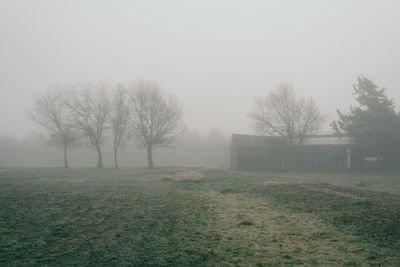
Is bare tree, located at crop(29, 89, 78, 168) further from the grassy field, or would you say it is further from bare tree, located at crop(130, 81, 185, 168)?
the grassy field

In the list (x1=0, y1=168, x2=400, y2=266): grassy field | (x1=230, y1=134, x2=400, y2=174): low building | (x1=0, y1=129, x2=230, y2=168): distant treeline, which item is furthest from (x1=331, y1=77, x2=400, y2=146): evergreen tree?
(x1=0, y1=129, x2=230, y2=168): distant treeline

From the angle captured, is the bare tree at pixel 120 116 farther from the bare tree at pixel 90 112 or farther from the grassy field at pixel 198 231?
the grassy field at pixel 198 231

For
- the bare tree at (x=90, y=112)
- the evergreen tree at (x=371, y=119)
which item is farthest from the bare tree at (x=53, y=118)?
the evergreen tree at (x=371, y=119)

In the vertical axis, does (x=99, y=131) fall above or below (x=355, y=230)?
above

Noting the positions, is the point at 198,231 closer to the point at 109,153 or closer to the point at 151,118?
the point at 151,118

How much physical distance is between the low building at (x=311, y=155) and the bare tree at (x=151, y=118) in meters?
9.60

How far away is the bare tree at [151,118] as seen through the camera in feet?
117

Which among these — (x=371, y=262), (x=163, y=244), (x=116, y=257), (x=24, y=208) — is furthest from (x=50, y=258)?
(x=371, y=262)

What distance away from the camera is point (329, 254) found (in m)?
4.98

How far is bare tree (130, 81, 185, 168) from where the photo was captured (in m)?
35.7

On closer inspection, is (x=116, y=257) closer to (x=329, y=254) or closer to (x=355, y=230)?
(x=329, y=254)

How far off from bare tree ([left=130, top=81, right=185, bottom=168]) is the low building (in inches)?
378

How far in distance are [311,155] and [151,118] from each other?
2207 centimetres

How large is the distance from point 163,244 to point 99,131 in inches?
1348
